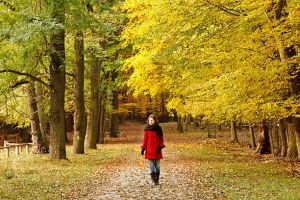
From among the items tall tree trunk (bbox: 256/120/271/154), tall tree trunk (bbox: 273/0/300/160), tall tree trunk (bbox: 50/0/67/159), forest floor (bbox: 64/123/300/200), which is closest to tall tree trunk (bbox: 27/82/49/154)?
tall tree trunk (bbox: 50/0/67/159)

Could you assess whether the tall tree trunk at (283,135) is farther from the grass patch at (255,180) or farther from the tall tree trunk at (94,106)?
the tall tree trunk at (94,106)

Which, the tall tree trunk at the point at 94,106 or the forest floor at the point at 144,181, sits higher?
the tall tree trunk at the point at 94,106

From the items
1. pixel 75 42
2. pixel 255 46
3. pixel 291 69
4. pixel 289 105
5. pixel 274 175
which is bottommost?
pixel 274 175

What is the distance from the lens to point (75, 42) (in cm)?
2145

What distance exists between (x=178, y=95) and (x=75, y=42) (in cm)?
935

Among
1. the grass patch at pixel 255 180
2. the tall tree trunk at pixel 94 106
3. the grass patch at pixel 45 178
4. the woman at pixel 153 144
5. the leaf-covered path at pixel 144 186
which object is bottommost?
the grass patch at pixel 255 180

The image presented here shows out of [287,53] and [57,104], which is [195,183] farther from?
[57,104]

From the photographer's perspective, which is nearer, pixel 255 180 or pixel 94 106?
pixel 255 180

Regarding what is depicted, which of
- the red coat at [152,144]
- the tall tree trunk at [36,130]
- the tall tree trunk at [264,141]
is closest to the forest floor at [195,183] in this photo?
the red coat at [152,144]

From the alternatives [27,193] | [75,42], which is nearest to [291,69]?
[27,193]

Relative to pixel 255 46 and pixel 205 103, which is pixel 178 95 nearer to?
pixel 205 103

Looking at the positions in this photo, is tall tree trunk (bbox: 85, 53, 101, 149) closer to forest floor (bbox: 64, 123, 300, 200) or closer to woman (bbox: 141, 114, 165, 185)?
forest floor (bbox: 64, 123, 300, 200)

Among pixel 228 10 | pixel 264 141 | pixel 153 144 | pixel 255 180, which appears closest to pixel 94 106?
pixel 264 141

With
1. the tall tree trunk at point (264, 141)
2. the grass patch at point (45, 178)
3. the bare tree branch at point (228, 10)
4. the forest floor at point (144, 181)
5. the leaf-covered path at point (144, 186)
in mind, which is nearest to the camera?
the leaf-covered path at point (144, 186)
